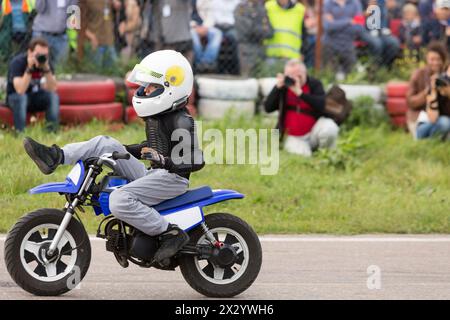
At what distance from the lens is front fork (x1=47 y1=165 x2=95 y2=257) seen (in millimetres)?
6570

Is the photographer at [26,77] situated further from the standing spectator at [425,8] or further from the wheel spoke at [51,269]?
the standing spectator at [425,8]

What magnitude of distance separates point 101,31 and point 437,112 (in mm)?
4078

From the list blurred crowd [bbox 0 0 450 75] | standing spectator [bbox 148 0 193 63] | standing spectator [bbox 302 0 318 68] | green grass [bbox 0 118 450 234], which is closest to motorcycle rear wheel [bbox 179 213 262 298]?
green grass [bbox 0 118 450 234]

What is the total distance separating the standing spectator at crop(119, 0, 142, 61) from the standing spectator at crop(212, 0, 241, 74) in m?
1.15

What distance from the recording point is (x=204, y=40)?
13766mm

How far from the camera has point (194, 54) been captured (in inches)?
535

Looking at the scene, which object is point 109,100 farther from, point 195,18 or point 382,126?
point 382,126

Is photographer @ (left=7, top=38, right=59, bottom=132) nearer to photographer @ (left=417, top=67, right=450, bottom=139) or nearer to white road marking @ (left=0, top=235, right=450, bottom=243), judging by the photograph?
white road marking @ (left=0, top=235, right=450, bottom=243)

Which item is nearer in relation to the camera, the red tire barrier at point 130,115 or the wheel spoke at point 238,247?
the wheel spoke at point 238,247

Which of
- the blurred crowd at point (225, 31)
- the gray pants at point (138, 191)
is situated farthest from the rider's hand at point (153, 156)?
the blurred crowd at point (225, 31)

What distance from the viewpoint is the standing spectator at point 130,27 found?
43.0 feet

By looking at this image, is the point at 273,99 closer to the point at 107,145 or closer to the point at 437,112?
the point at 437,112

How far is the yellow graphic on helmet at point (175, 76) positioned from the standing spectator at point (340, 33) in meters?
7.31
